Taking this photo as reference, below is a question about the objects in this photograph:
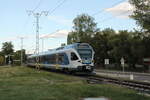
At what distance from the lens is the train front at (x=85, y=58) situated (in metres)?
35.1

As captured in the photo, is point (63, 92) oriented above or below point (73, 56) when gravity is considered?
below

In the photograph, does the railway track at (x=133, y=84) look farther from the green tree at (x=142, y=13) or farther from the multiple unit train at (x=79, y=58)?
the green tree at (x=142, y=13)

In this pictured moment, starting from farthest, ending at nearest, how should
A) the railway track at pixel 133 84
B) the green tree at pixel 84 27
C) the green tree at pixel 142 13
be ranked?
the green tree at pixel 84 27 < the green tree at pixel 142 13 < the railway track at pixel 133 84

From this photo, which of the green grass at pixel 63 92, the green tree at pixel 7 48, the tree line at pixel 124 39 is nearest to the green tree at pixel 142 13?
the tree line at pixel 124 39

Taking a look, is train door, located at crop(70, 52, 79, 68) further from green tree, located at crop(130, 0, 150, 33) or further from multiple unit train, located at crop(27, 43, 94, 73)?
green tree, located at crop(130, 0, 150, 33)

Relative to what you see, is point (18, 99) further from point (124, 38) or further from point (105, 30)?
point (105, 30)

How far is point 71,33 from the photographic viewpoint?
11500 centimetres

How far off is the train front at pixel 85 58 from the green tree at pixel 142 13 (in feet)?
84.3

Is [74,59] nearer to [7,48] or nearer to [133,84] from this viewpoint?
[133,84]

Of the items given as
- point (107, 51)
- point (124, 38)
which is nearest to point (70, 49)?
point (124, 38)

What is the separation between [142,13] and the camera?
59.8 metres

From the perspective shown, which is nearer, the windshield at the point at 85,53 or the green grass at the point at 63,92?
the green grass at the point at 63,92

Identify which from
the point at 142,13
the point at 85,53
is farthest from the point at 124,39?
the point at 85,53

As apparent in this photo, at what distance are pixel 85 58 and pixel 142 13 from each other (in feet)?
92.8
